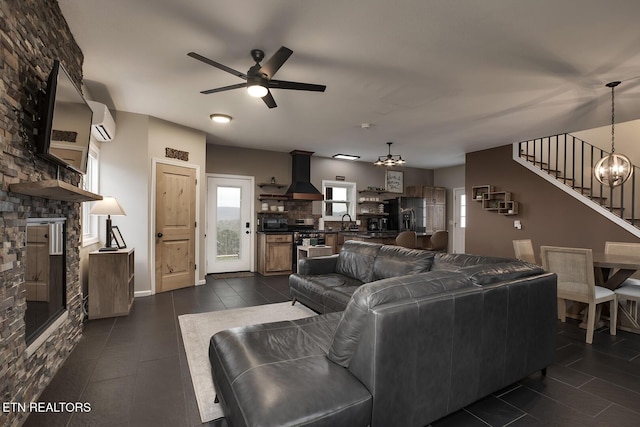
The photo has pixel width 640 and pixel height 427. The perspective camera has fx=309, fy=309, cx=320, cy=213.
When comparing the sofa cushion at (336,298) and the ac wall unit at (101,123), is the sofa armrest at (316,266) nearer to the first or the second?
the sofa cushion at (336,298)

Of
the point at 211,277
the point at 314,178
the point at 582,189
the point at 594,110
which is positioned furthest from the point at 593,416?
the point at 314,178

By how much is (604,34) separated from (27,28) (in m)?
4.21

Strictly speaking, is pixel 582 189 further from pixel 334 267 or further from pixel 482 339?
pixel 482 339

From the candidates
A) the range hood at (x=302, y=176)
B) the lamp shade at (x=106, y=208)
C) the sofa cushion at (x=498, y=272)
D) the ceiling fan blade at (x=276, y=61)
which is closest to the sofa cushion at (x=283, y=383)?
the sofa cushion at (x=498, y=272)

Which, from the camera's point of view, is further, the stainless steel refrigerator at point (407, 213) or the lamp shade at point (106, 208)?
the stainless steel refrigerator at point (407, 213)

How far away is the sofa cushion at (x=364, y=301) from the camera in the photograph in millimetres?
1504

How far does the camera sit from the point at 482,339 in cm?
186

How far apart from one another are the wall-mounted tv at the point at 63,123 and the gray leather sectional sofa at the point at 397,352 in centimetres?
169

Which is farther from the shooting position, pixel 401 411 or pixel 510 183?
pixel 510 183

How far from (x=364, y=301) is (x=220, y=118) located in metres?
4.03

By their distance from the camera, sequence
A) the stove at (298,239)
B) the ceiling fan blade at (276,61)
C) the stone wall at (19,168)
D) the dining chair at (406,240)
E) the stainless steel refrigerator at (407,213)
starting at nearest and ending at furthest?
1. the stone wall at (19,168)
2. the ceiling fan blade at (276,61)
3. the dining chair at (406,240)
4. the stove at (298,239)
5. the stainless steel refrigerator at (407,213)

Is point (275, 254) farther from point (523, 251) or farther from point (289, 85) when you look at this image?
point (523, 251)

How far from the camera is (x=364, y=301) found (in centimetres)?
151

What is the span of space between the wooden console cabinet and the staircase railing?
7012mm
